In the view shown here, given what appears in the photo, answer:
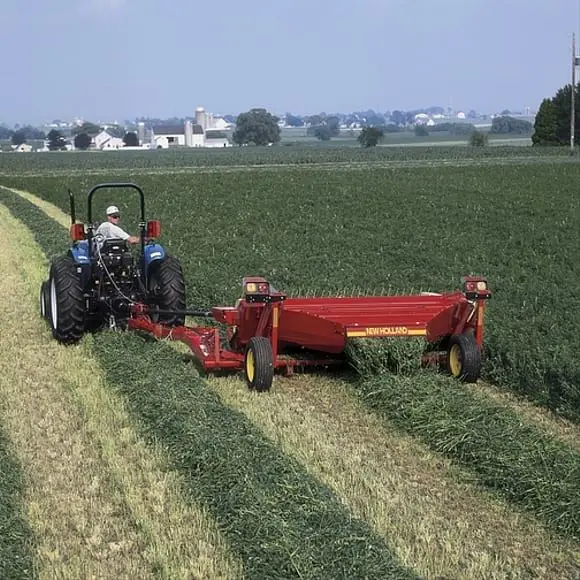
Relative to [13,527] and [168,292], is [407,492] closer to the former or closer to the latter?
[13,527]

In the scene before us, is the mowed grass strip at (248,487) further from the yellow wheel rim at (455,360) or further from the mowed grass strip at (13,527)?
the yellow wheel rim at (455,360)

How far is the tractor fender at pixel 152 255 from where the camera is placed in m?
10.0

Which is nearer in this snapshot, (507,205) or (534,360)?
(534,360)

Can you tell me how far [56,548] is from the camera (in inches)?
197

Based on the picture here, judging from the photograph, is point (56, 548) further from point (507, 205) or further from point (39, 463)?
point (507, 205)

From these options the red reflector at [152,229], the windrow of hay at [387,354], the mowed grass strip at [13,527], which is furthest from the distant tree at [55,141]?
the mowed grass strip at [13,527]

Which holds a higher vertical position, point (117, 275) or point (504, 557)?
point (117, 275)

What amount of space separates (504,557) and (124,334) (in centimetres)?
583

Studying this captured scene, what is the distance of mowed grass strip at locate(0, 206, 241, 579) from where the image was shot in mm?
4859

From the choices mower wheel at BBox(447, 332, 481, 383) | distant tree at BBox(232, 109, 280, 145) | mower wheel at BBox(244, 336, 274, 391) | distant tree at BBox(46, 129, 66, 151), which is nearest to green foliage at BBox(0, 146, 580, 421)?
mower wheel at BBox(447, 332, 481, 383)

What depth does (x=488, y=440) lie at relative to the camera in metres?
6.55

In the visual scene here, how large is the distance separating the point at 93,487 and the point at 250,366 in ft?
8.05

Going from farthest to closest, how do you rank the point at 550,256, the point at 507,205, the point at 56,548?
the point at 507,205
the point at 550,256
the point at 56,548

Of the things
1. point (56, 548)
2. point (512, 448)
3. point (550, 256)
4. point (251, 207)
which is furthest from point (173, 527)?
point (251, 207)
